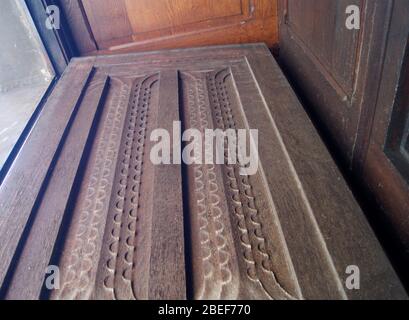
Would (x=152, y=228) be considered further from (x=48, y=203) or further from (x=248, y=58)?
(x=248, y=58)

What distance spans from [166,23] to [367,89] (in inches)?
49.3

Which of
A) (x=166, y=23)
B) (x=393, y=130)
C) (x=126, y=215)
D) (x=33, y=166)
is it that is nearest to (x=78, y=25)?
(x=166, y=23)

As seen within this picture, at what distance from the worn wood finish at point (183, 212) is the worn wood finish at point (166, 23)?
540 millimetres

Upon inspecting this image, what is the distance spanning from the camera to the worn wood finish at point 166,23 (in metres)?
1.81

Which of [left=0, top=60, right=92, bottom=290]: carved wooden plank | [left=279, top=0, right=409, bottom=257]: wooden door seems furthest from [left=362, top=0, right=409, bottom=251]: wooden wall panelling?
[left=0, top=60, right=92, bottom=290]: carved wooden plank

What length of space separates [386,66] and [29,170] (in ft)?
3.56

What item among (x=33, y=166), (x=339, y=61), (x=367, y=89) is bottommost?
(x=367, y=89)

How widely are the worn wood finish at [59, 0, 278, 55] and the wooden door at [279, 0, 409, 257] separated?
0.47 metres

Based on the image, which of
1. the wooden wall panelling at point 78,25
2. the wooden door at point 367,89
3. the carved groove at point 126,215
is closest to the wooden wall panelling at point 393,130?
the wooden door at point 367,89

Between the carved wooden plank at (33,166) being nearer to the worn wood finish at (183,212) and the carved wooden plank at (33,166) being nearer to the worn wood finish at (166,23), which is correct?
the worn wood finish at (183,212)

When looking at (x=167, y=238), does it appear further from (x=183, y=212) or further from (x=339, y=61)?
(x=339, y=61)

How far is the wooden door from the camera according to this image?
0.80 metres

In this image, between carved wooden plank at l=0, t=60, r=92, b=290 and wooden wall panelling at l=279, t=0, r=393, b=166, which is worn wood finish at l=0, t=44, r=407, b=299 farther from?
wooden wall panelling at l=279, t=0, r=393, b=166

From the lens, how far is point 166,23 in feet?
6.11
